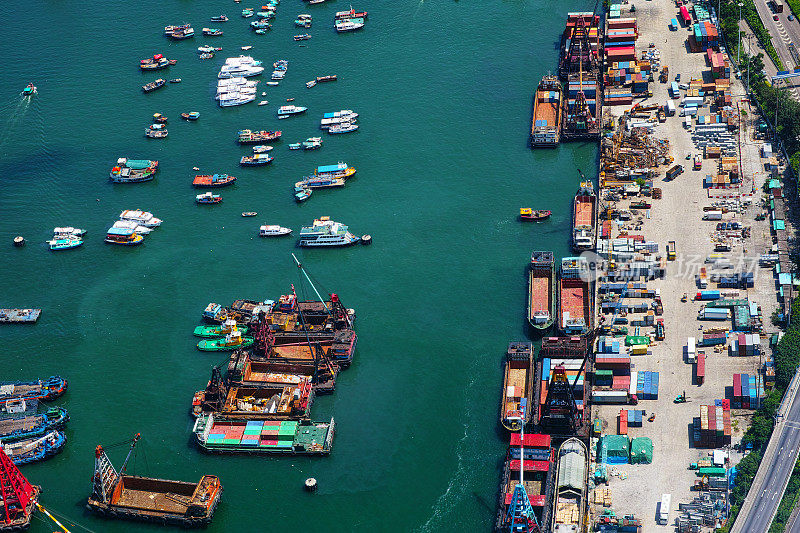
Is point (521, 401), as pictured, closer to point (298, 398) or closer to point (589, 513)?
point (589, 513)

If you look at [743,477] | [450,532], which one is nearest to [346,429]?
[450,532]

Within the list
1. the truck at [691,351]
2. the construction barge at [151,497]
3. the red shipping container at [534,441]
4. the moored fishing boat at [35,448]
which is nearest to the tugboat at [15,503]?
the moored fishing boat at [35,448]

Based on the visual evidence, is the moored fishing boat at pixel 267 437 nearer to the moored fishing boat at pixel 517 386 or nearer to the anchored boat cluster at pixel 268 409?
the anchored boat cluster at pixel 268 409

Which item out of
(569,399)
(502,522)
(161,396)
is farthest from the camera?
(161,396)

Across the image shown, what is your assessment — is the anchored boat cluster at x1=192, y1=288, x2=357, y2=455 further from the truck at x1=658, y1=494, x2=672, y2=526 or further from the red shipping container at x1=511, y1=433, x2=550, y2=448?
the truck at x1=658, y1=494, x2=672, y2=526

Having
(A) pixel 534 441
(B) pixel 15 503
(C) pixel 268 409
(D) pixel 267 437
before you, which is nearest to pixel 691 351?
(A) pixel 534 441

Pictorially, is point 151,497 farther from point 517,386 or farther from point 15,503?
point 517,386

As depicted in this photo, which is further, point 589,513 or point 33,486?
point 33,486
